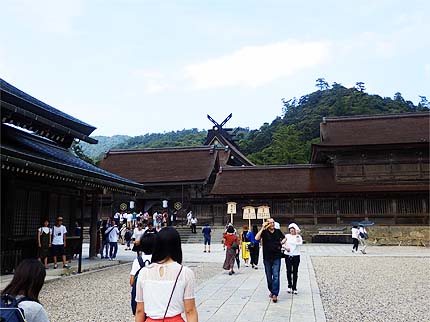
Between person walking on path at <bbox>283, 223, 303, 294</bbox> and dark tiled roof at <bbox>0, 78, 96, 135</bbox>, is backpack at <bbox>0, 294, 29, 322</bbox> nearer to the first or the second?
person walking on path at <bbox>283, 223, 303, 294</bbox>

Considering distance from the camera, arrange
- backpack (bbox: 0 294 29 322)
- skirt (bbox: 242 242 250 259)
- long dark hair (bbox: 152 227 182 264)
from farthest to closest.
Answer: skirt (bbox: 242 242 250 259)
long dark hair (bbox: 152 227 182 264)
backpack (bbox: 0 294 29 322)

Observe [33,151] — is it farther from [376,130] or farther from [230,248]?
[376,130]

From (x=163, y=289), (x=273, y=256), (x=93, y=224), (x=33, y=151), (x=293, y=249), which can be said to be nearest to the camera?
(x=163, y=289)

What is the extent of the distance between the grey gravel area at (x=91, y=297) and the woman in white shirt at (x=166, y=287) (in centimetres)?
453

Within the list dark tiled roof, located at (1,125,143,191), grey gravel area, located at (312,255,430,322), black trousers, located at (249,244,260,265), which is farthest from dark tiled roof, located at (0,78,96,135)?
grey gravel area, located at (312,255,430,322)

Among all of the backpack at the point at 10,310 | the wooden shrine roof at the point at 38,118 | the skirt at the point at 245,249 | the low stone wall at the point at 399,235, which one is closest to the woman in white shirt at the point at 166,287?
the backpack at the point at 10,310

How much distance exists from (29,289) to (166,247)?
0.97 metres

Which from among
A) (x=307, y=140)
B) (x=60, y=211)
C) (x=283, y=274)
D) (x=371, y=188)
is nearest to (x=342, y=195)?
(x=371, y=188)

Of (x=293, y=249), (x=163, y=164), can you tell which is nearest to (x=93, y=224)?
(x=293, y=249)

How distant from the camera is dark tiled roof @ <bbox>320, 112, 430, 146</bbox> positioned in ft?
91.9

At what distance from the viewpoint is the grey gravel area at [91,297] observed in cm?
742

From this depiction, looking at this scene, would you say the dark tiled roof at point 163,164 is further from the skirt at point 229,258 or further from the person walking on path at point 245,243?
the skirt at point 229,258

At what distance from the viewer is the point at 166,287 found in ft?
9.90

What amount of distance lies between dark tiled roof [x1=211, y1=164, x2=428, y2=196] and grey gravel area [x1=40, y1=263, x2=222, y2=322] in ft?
53.0
